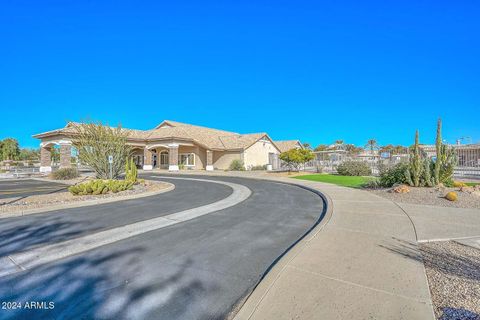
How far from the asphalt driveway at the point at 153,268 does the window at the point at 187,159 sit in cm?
2910

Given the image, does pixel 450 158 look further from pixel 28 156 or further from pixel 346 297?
pixel 28 156

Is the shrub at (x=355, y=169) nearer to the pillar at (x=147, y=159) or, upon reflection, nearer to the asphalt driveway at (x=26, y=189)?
the asphalt driveway at (x=26, y=189)

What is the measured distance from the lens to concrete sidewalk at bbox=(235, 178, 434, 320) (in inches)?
111

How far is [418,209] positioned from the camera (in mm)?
8195

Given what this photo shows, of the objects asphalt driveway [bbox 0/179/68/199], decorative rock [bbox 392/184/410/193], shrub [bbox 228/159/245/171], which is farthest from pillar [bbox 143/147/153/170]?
decorative rock [bbox 392/184/410/193]

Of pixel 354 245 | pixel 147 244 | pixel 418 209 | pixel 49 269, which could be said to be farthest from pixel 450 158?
pixel 49 269

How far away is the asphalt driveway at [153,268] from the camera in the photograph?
9.97 feet

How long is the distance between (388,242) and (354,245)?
0.76 meters

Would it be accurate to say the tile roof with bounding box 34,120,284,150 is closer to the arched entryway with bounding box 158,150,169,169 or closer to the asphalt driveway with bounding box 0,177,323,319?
the arched entryway with bounding box 158,150,169,169

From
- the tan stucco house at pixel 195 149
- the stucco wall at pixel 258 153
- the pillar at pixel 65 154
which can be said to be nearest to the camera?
the pillar at pixel 65 154

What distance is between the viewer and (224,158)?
37375mm

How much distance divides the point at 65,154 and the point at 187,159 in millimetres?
14924

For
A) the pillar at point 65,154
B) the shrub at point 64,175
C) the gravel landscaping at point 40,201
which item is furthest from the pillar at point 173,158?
the gravel landscaping at point 40,201

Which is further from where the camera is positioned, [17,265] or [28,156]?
[28,156]
